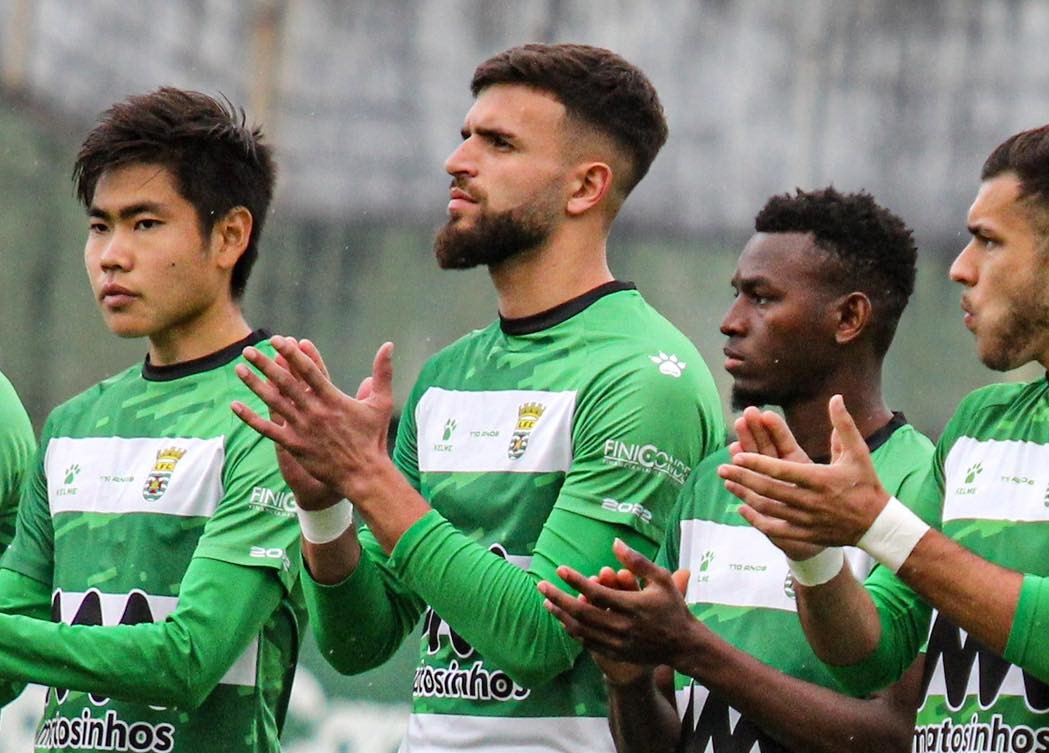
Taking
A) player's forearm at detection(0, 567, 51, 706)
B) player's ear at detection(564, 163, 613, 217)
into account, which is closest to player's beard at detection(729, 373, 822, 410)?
player's ear at detection(564, 163, 613, 217)

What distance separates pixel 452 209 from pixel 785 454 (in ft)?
4.47

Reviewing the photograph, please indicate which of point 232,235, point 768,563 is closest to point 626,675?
point 768,563

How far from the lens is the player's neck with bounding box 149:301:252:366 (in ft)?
16.5

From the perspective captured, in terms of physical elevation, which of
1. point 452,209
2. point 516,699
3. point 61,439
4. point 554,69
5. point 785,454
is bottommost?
point 516,699

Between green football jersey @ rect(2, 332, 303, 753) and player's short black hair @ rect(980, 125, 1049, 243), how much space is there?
1797 millimetres

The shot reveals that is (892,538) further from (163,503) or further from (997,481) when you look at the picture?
(163,503)

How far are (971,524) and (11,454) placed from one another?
9.05ft

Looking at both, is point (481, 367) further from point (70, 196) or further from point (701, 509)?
point (70, 196)

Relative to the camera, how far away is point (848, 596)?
4008mm

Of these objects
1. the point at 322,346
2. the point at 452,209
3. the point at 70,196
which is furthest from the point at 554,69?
the point at 70,196

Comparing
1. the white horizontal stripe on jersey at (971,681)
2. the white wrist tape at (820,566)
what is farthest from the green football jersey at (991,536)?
the white wrist tape at (820,566)

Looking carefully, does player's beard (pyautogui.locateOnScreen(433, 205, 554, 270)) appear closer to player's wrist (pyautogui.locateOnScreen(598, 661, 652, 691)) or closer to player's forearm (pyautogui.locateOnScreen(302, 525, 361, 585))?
player's forearm (pyautogui.locateOnScreen(302, 525, 361, 585))

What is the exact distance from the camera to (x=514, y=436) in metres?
4.57

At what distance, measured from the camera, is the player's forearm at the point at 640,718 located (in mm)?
4273
